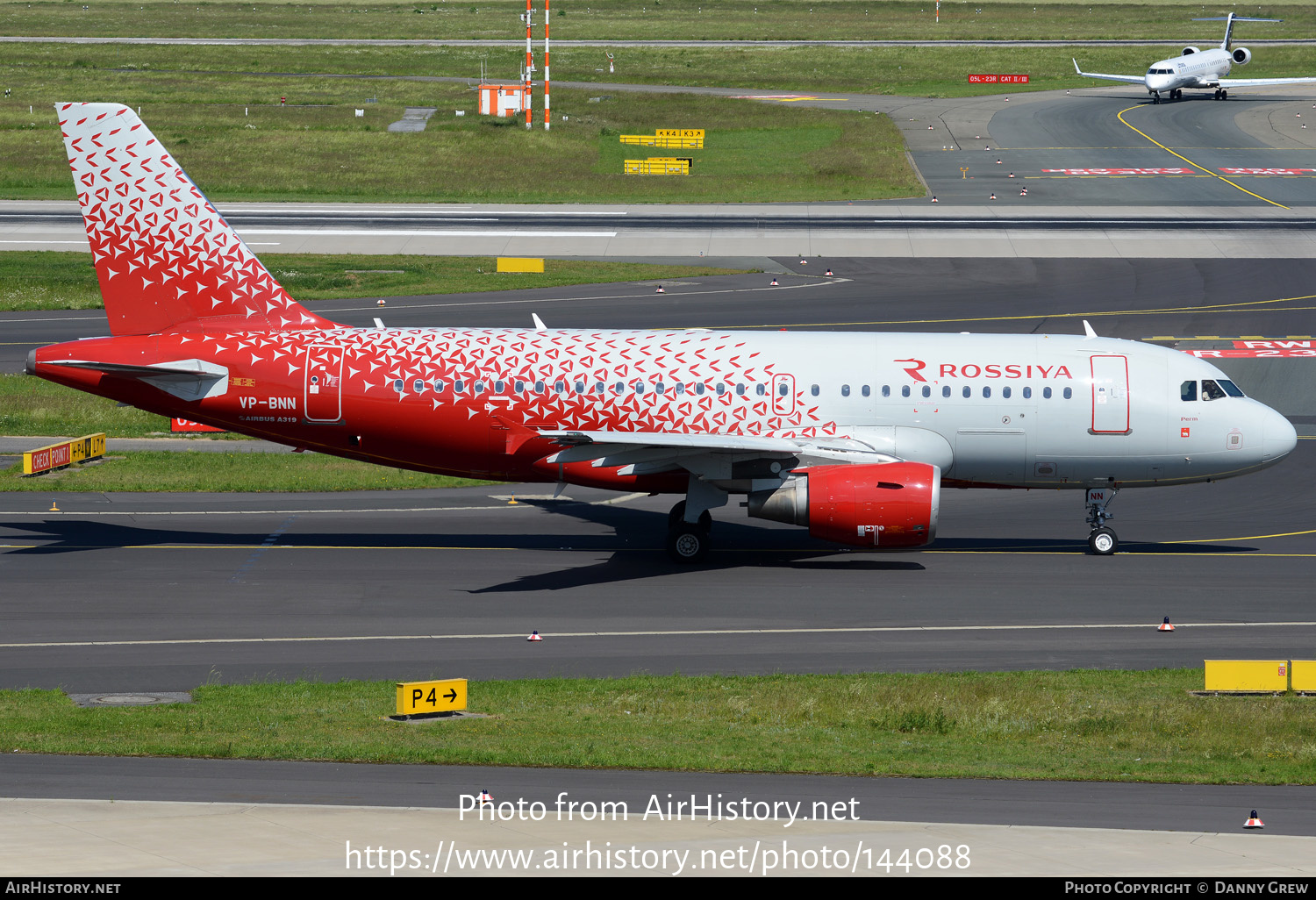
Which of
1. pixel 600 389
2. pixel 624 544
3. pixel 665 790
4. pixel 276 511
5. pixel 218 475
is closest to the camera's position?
pixel 665 790

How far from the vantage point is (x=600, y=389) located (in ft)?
107

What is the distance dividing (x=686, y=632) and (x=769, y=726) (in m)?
6.16

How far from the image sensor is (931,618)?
95.6 ft

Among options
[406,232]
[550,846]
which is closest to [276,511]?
[550,846]

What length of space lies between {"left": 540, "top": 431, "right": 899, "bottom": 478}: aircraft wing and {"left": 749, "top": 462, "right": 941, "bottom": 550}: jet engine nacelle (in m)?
0.74

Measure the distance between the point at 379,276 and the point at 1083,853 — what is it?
54.2 meters

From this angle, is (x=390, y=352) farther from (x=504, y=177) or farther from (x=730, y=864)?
(x=504, y=177)

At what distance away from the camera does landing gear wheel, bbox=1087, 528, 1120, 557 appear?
33.8m

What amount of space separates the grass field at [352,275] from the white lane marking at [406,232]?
19.8 feet

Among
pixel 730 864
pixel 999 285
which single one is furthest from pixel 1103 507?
pixel 999 285

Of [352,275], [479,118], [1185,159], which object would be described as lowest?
[352,275]

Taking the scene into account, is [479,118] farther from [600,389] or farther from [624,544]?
[600,389]

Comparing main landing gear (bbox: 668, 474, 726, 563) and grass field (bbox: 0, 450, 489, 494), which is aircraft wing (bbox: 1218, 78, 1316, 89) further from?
main landing gear (bbox: 668, 474, 726, 563)

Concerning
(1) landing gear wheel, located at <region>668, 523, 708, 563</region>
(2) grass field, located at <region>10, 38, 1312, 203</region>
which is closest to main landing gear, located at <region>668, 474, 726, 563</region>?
(1) landing gear wheel, located at <region>668, 523, 708, 563</region>
